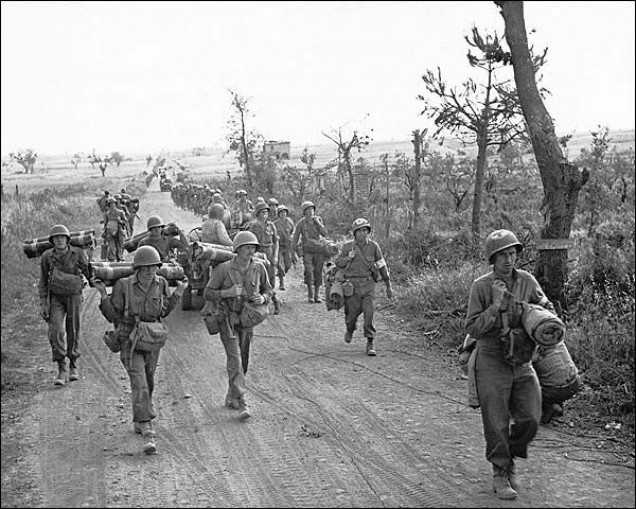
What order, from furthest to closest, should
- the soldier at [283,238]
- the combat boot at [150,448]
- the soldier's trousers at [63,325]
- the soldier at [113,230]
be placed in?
the soldier at [113,230]
the soldier at [283,238]
the soldier's trousers at [63,325]
the combat boot at [150,448]

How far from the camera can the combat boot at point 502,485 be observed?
584cm

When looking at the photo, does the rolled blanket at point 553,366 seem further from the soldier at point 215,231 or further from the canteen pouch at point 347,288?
the soldier at point 215,231

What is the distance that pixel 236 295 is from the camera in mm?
8297

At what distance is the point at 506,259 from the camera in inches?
234

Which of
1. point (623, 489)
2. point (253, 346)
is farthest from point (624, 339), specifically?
point (253, 346)

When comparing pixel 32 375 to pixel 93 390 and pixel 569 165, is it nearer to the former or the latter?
pixel 93 390

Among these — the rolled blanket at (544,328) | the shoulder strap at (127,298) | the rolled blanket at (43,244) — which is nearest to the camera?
the rolled blanket at (544,328)

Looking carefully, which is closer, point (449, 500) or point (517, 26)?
point (449, 500)

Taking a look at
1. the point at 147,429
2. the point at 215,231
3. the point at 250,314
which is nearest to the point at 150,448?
the point at 147,429

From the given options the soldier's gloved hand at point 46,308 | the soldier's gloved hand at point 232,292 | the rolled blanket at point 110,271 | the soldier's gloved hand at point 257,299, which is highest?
the rolled blanket at point 110,271

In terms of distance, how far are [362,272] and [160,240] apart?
3.60 metres

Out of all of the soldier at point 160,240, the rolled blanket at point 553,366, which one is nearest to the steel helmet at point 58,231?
the soldier at point 160,240

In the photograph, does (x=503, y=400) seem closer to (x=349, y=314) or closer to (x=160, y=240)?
(x=349, y=314)

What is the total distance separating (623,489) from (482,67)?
423 inches
